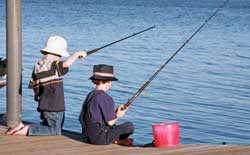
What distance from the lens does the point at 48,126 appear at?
29.0 ft

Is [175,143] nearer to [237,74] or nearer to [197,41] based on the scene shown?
[237,74]

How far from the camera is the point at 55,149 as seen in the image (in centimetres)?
812

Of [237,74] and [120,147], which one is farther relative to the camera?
[237,74]

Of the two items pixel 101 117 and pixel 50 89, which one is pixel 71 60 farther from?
pixel 101 117

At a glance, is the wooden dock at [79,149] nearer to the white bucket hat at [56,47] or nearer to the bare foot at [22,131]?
the bare foot at [22,131]

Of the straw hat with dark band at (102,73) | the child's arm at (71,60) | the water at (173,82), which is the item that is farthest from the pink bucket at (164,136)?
the water at (173,82)

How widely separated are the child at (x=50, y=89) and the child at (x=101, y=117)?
1.15 ft

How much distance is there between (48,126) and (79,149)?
77cm

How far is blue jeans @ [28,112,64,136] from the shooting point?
28.6 ft

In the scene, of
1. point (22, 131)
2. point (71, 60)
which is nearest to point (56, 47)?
point (71, 60)

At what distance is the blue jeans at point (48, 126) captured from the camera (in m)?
8.72

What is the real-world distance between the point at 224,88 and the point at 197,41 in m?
13.8

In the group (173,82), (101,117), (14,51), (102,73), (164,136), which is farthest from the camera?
(173,82)

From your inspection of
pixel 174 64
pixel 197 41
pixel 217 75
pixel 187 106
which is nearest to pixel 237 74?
pixel 217 75
